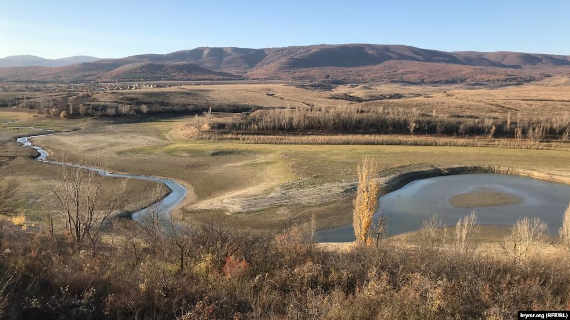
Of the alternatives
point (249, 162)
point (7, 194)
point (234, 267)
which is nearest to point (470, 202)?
point (249, 162)

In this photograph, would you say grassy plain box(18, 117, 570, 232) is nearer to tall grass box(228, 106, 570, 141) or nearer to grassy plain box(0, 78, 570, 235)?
grassy plain box(0, 78, 570, 235)

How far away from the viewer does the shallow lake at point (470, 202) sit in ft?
109

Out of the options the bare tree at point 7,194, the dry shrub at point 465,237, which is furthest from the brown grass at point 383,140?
the dry shrub at point 465,237

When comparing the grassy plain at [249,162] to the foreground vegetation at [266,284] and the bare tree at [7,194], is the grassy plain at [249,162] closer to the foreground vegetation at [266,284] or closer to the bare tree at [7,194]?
the bare tree at [7,194]

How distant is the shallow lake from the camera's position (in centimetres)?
3334

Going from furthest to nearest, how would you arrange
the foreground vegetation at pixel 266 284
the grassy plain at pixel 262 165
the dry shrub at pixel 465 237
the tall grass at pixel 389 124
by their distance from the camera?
the tall grass at pixel 389 124, the grassy plain at pixel 262 165, the dry shrub at pixel 465 237, the foreground vegetation at pixel 266 284

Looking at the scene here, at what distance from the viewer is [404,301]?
36.8 feet

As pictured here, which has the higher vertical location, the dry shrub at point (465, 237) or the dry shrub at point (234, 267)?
the dry shrub at point (234, 267)

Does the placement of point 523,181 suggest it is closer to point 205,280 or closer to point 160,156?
point 205,280

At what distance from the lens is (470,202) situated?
127ft

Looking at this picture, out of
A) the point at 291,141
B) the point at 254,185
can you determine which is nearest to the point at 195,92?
the point at 291,141

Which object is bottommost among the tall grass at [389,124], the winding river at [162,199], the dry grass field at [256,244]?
the winding river at [162,199]

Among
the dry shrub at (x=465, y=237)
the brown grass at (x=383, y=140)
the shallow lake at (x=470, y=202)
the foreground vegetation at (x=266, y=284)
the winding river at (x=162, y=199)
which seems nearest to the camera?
the foreground vegetation at (x=266, y=284)

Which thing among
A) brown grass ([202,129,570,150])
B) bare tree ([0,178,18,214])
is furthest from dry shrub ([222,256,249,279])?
brown grass ([202,129,570,150])
